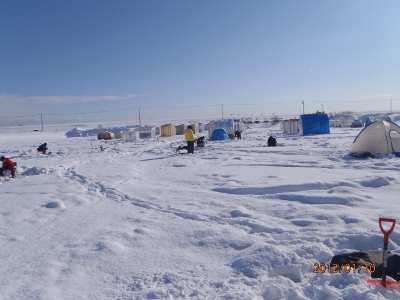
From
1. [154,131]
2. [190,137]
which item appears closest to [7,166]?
[190,137]

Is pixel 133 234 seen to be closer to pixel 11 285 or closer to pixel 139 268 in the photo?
pixel 139 268

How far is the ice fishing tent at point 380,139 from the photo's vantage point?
11.6 m

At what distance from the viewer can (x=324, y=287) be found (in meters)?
2.91

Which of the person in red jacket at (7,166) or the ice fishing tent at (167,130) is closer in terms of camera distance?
the person in red jacket at (7,166)

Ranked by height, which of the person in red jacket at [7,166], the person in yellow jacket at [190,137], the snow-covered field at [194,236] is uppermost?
the person in yellow jacket at [190,137]

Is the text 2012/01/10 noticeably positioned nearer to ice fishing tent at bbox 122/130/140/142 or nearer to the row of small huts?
ice fishing tent at bbox 122/130/140/142

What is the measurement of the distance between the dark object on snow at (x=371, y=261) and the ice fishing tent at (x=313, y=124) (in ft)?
84.8

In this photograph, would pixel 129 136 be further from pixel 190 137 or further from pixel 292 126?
pixel 190 137

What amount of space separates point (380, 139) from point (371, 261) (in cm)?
1043

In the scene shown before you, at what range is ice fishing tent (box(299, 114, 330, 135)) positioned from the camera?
27719 millimetres

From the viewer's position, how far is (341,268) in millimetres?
3170

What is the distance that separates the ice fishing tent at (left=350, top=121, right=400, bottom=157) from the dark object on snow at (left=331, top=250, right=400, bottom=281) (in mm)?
9627

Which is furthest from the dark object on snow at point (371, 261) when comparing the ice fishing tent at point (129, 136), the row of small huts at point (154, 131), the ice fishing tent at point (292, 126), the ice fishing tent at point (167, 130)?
the ice fishing tent at point (167, 130)

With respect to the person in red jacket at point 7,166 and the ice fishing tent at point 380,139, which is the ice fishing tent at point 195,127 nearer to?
the ice fishing tent at point 380,139
